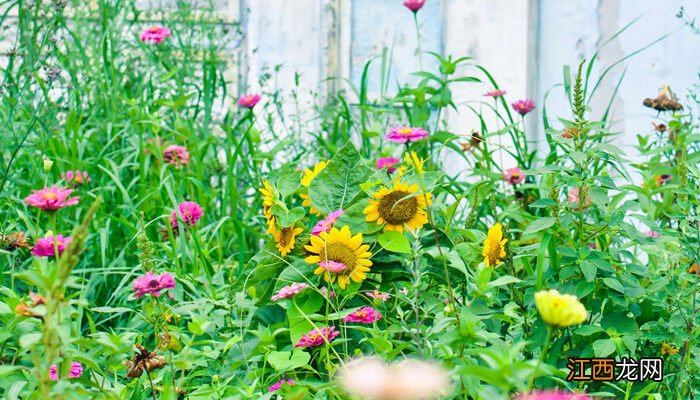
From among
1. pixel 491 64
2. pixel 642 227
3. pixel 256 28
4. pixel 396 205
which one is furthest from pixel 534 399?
pixel 256 28

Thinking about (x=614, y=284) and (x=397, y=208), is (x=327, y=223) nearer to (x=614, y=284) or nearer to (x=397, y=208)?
Result: (x=397, y=208)

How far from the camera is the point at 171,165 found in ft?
7.48

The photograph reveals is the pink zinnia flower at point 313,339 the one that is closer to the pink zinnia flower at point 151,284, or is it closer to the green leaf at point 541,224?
the pink zinnia flower at point 151,284

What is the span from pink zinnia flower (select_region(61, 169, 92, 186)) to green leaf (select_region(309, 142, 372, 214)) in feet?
2.71

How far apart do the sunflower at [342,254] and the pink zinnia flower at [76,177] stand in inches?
37.2

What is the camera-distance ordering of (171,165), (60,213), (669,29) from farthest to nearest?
1. (669,29)
2. (171,165)
3. (60,213)

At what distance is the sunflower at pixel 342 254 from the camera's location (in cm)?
120

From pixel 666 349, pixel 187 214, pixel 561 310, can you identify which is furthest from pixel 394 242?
pixel 187 214

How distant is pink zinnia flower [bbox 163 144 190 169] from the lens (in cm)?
226

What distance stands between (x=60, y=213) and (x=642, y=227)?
166 centimetres

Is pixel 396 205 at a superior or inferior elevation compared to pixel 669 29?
inferior

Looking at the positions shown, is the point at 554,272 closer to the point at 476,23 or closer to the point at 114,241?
the point at 114,241

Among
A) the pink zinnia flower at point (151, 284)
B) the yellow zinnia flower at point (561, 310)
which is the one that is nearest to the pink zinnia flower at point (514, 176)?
the pink zinnia flower at point (151, 284)

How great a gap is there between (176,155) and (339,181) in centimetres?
101
